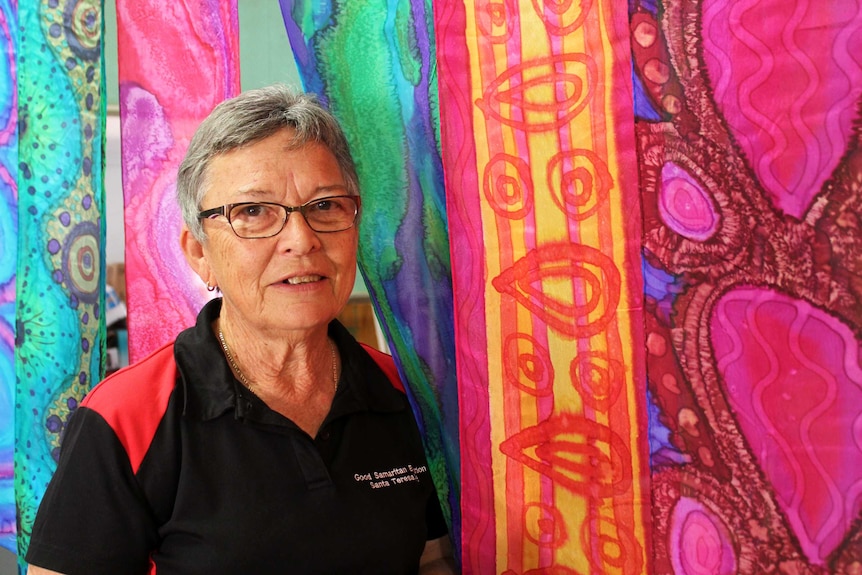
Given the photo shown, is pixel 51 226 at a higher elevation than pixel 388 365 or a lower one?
higher

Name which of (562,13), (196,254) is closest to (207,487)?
(196,254)

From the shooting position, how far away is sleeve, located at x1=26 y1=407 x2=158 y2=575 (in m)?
1.05

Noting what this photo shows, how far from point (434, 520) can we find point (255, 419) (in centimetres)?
43

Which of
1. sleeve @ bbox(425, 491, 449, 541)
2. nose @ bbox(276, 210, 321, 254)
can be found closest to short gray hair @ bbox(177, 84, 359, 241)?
nose @ bbox(276, 210, 321, 254)

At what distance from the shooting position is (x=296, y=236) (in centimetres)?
120

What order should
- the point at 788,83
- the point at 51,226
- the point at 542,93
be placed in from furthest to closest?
the point at 51,226 < the point at 542,93 < the point at 788,83

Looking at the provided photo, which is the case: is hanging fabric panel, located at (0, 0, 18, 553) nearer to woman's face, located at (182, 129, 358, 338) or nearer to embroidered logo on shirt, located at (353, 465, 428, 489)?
woman's face, located at (182, 129, 358, 338)

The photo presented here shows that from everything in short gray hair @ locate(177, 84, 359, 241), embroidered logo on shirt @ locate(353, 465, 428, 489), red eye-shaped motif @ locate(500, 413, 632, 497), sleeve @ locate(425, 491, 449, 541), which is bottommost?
sleeve @ locate(425, 491, 449, 541)

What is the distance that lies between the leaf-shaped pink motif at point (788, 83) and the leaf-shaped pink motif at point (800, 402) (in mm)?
152

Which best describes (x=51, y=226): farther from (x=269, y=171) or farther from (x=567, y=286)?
(x=567, y=286)

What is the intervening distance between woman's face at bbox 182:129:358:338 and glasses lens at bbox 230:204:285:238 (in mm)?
12

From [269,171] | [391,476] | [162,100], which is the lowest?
[391,476]

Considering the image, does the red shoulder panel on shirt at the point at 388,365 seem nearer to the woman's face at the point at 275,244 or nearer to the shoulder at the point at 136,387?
the woman's face at the point at 275,244

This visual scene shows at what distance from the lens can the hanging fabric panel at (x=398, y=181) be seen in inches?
53.9
